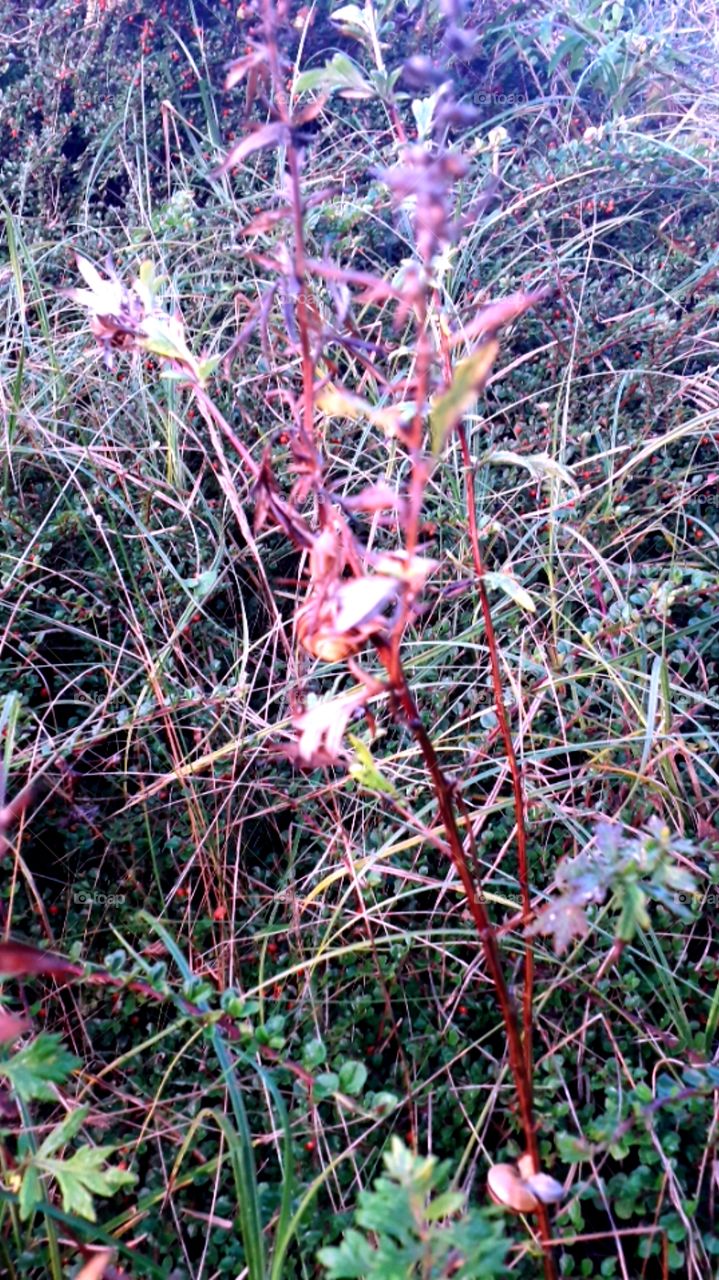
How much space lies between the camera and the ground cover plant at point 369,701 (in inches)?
30.7

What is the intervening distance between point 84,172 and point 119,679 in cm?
172

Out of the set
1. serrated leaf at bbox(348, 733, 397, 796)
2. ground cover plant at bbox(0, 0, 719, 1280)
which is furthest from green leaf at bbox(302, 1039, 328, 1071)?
serrated leaf at bbox(348, 733, 397, 796)

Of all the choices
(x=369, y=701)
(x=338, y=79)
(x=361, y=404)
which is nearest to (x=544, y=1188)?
(x=361, y=404)

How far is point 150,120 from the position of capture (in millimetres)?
2605

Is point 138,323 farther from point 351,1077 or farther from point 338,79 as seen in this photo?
point 351,1077

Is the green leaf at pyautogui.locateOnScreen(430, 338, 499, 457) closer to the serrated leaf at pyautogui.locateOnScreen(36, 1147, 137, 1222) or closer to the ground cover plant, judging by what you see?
the ground cover plant

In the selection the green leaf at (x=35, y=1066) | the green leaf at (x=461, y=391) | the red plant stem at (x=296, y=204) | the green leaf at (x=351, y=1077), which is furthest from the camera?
the green leaf at (x=351, y=1077)

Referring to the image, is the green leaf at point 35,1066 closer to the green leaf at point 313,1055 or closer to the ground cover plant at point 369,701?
the ground cover plant at point 369,701

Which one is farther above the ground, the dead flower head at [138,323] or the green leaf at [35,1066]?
the dead flower head at [138,323]

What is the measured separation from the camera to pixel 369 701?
4.91 ft

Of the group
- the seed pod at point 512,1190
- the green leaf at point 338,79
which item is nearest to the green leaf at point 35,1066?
the seed pod at point 512,1190

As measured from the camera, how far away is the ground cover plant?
781mm

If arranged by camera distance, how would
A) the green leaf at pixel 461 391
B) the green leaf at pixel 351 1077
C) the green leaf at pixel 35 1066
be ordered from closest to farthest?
the green leaf at pixel 461 391 < the green leaf at pixel 35 1066 < the green leaf at pixel 351 1077

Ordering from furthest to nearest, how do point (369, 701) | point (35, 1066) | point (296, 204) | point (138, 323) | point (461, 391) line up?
point (369, 701)
point (138, 323)
point (35, 1066)
point (296, 204)
point (461, 391)
